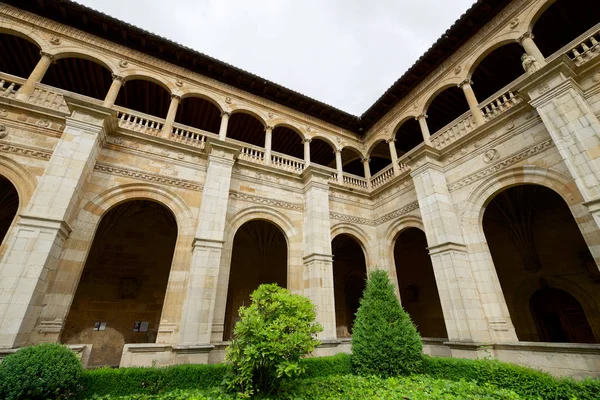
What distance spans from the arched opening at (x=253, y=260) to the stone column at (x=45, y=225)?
6.95m

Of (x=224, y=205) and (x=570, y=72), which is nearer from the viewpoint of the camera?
(x=570, y=72)

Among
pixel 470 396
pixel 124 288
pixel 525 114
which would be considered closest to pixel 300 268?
pixel 470 396

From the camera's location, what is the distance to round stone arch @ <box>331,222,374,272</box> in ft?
37.3

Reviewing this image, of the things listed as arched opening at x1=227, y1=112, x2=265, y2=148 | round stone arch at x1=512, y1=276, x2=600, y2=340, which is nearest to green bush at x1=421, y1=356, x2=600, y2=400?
round stone arch at x1=512, y1=276, x2=600, y2=340

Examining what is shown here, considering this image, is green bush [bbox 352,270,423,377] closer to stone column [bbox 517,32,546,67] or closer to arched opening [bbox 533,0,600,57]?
stone column [bbox 517,32,546,67]

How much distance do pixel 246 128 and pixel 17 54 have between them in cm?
947

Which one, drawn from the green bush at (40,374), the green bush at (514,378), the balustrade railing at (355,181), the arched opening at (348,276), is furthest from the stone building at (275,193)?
the arched opening at (348,276)

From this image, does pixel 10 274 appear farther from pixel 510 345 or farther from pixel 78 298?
pixel 510 345

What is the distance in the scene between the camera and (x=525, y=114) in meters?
7.85

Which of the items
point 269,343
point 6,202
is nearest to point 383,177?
point 269,343

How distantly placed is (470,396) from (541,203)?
31.1 feet

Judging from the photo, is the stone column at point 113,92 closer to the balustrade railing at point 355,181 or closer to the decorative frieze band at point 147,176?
the decorative frieze band at point 147,176

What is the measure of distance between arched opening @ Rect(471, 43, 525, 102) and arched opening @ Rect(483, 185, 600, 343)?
4940mm

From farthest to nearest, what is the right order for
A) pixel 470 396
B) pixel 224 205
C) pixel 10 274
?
pixel 224 205, pixel 10 274, pixel 470 396
